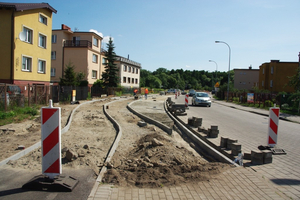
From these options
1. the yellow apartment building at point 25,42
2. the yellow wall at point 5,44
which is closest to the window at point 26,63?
the yellow apartment building at point 25,42

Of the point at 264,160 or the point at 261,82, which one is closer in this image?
the point at 264,160

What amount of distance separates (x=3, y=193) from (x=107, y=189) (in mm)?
1683

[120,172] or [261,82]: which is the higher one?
[261,82]

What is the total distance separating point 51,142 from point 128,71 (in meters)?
54.8

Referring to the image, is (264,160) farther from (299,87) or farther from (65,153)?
(299,87)

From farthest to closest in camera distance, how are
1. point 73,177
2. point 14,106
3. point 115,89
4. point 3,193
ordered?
1. point 115,89
2. point 14,106
3. point 73,177
4. point 3,193

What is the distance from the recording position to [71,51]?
130 ft

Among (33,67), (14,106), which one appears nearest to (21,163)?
(14,106)

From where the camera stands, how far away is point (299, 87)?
23.1m

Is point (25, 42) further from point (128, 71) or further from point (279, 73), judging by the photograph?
point (279, 73)

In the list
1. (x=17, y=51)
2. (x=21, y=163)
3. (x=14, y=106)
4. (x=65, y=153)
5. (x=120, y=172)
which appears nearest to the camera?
(x=120, y=172)

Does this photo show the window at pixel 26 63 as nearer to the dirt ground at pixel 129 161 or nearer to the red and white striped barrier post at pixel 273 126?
the dirt ground at pixel 129 161

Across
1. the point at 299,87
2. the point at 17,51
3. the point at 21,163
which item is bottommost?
the point at 21,163

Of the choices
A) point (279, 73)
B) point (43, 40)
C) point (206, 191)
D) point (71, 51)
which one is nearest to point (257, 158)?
point (206, 191)
